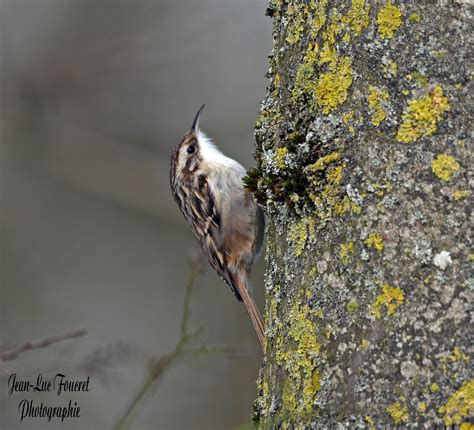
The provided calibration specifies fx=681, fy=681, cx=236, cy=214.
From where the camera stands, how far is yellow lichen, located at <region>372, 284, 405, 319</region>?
1.23m

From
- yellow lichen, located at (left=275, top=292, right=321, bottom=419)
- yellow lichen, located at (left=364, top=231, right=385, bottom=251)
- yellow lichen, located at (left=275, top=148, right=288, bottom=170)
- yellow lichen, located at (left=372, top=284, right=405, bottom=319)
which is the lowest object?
yellow lichen, located at (left=275, top=292, right=321, bottom=419)

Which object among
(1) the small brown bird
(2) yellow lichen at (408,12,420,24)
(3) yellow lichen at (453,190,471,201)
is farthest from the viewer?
(1) the small brown bird

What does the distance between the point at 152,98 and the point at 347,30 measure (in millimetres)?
4320

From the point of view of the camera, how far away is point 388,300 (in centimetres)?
124

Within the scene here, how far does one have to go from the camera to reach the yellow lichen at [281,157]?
1.49m

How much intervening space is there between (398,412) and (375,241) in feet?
1.02

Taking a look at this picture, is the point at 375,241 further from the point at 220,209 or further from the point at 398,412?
the point at 220,209

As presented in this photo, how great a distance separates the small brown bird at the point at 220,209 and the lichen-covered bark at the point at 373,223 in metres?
1.55

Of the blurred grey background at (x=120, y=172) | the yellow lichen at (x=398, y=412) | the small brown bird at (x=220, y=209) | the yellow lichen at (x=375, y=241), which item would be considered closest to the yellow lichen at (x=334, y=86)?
the yellow lichen at (x=375, y=241)

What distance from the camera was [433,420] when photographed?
45.6 inches

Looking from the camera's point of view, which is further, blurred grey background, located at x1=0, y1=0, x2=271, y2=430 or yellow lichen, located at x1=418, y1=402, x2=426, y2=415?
blurred grey background, located at x1=0, y1=0, x2=271, y2=430

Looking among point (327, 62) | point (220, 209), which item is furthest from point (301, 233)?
point (220, 209)

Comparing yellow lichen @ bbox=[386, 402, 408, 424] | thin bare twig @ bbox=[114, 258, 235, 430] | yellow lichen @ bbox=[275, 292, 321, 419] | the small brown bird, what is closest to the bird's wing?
the small brown bird

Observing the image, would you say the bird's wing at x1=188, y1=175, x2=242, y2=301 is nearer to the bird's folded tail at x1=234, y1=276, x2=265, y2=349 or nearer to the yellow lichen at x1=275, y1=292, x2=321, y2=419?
the bird's folded tail at x1=234, y1=276, x2=265, y2=349
